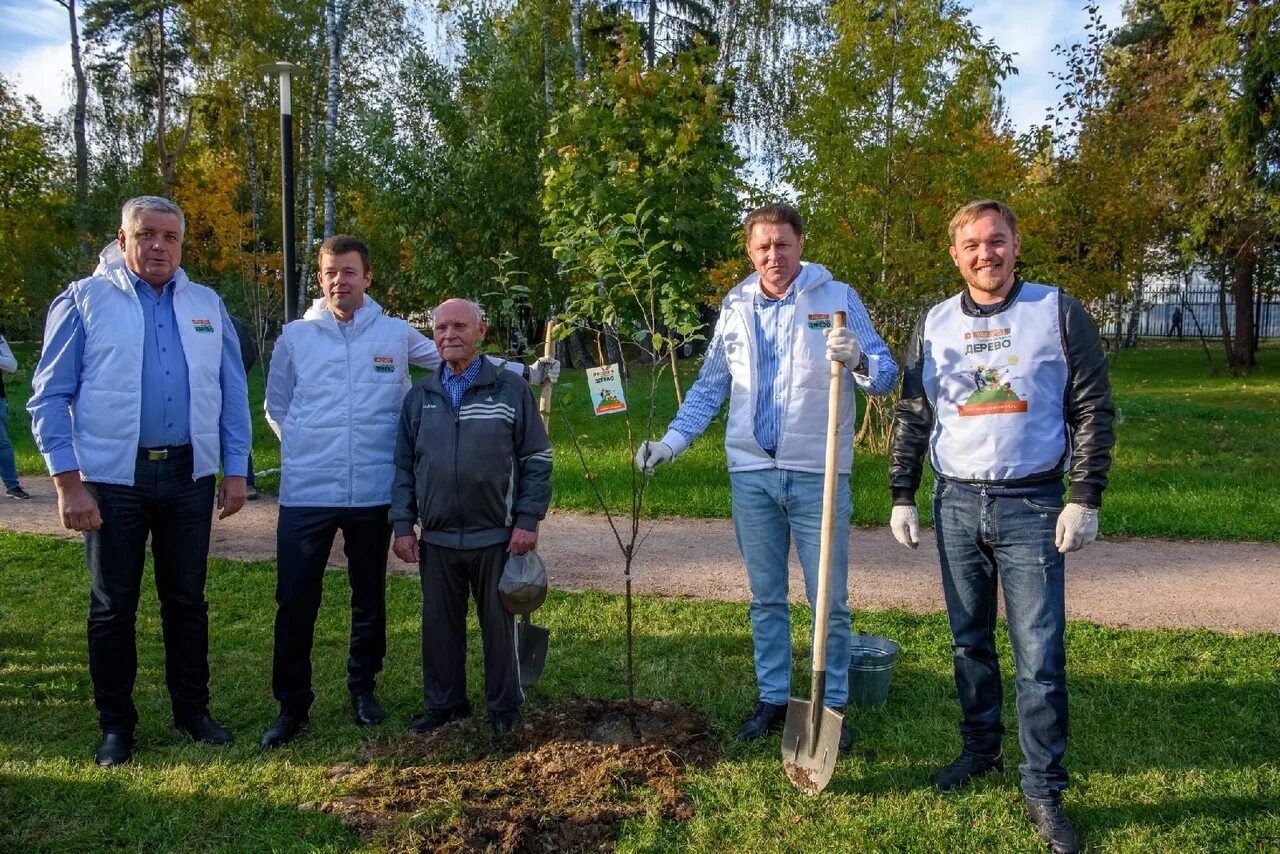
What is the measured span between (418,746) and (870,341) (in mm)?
2386

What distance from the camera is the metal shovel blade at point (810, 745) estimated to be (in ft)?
10.7

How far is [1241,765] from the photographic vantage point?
348 centimetres

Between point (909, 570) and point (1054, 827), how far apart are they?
3371 millimetres

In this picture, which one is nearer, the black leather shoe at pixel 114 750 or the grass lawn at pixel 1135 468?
the black leather shoe at pixel 114 750

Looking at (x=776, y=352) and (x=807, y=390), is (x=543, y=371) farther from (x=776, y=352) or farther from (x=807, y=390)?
(x=807, y=390)

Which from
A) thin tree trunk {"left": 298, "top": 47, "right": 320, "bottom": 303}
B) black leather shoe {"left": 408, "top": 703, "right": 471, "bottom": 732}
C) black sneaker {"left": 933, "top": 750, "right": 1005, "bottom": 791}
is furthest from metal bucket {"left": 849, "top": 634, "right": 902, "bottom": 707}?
thin tree trunk {"left": 298, "top": 47, "right": 320, "bottom": 303}

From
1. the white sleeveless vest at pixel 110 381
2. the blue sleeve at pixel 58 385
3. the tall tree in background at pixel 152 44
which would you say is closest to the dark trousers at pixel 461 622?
the white sleeveless vest at pixel 110 381

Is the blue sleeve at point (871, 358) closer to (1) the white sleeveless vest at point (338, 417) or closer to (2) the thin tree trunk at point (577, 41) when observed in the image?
(1) the white sleeveless vest at point (338, 417)

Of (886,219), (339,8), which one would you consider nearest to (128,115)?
(339,8)

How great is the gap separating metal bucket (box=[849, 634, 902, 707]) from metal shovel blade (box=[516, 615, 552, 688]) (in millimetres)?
1394

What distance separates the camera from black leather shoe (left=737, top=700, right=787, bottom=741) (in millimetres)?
3764

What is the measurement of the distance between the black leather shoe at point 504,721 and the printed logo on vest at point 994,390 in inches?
85.0

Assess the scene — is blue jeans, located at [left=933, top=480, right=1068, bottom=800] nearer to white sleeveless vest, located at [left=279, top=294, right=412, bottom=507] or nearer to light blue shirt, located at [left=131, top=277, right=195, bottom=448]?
white sleeveless vest, located at [left=279, top=294, right=412, bottom=507]

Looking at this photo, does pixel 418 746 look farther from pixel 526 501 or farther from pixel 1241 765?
pixel 1241 765
